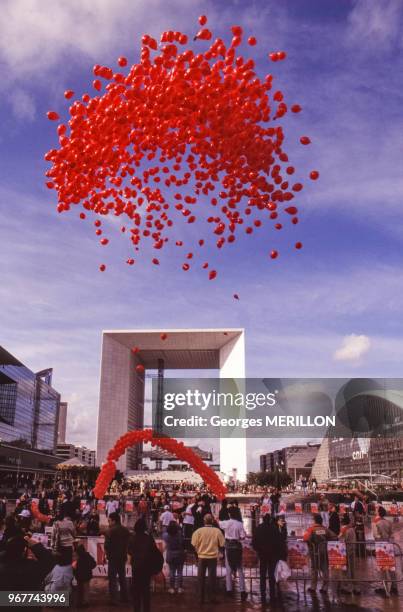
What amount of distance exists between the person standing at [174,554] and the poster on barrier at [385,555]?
4117mm

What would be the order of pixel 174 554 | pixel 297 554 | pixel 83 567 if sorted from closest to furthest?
pixel 83 567, pixel 174 554, pixel 297 554

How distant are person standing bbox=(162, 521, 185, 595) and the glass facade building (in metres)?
79.5

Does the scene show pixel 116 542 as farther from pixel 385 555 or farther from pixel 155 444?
pixel 155 444

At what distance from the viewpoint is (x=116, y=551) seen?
10.7 m

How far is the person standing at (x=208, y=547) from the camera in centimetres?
1063

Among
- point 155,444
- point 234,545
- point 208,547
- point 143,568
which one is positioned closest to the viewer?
point 143,568

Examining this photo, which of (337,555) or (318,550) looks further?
(318,550)

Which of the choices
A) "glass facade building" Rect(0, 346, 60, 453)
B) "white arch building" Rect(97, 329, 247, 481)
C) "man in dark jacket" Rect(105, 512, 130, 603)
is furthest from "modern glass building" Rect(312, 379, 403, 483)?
"man in dark jacket" Rect(105, 512, 130, 603)

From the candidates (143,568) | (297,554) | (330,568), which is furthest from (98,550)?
(330,568)

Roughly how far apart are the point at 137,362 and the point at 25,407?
38.8 metres

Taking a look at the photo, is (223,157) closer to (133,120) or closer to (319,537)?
(133,120)

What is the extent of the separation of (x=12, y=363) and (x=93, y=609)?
93.2m

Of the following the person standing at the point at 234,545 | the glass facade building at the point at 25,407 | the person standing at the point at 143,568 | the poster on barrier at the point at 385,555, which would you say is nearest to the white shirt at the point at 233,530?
the person standing at the point at 234,545

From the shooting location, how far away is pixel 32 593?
16.3 ft
